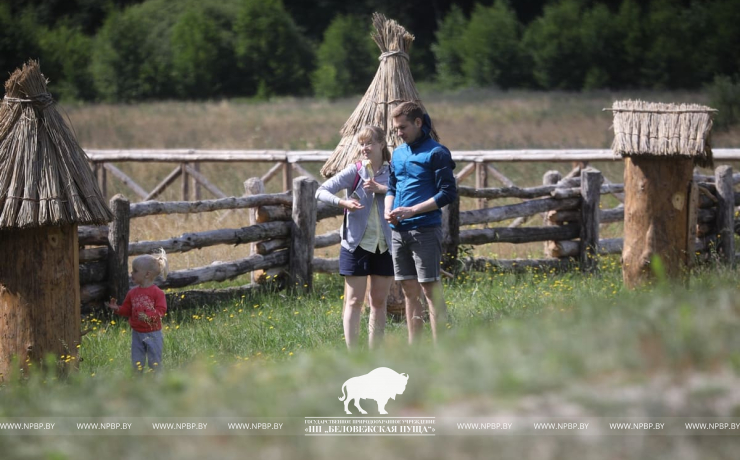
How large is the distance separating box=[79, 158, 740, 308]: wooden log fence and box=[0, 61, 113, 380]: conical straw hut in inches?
78.6

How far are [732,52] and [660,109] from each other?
42696 millimetres

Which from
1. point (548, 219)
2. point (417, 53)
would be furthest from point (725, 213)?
point (417, 53)

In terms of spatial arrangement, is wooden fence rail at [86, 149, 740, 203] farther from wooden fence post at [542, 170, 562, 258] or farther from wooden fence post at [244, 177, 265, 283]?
wooden fence post at [244, 177, 265, 283]

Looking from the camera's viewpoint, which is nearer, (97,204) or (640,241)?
(97,204)

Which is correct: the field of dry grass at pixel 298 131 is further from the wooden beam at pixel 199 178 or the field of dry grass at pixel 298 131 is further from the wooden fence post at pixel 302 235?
the wooden fence post at pixel 302 235

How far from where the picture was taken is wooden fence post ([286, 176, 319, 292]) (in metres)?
8.40

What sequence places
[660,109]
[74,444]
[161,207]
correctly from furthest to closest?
[161,207], [660,109], [74,444]

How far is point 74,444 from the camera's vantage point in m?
2.65

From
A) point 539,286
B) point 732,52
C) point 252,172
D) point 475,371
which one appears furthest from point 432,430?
point 732,52

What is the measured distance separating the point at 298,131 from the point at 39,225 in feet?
72.6

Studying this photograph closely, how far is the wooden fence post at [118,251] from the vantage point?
→ 7.23m

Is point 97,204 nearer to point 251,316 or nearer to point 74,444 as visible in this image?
point 251,316

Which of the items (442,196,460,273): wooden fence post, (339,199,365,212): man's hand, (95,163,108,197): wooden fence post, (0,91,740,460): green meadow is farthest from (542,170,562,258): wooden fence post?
(95,163,108,197): wooden fence post

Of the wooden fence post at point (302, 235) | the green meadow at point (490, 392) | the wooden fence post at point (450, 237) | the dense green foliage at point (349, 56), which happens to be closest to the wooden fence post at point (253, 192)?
the wooden fence post at point (302, 235)
